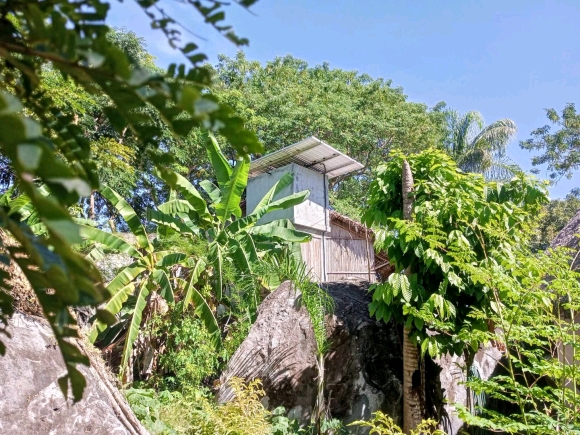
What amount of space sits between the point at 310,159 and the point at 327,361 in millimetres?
6319

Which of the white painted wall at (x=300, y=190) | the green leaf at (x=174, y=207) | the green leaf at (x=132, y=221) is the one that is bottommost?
the green leaf at (x=132, y=221)

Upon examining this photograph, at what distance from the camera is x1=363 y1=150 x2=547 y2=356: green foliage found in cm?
505

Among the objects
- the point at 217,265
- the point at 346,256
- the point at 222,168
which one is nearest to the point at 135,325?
the point at 217,265

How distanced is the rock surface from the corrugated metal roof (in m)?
7.49

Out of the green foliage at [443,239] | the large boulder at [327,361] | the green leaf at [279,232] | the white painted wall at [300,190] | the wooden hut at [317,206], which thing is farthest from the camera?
the white painted wall at [300,190]

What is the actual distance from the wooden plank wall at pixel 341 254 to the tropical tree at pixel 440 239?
629cm

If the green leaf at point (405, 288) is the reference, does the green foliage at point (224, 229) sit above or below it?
above

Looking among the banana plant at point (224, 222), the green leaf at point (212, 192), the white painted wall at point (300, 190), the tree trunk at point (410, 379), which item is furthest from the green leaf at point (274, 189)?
the tree trunk at point (410, 379)

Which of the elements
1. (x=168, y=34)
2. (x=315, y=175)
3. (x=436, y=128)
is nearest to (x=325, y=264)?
(x=315, y=175)

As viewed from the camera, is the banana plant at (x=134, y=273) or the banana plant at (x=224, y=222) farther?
the banana plant at (x=224, y=222)

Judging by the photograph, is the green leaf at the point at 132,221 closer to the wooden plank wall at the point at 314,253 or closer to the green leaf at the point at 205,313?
the green leaf at the point at 205,313

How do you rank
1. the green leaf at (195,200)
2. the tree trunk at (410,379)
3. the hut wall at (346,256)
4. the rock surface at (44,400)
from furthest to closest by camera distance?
the hut wall at (346,256), the green leaf at (195,200), the tree trunk at (410,379), the rock surface at (44,400)

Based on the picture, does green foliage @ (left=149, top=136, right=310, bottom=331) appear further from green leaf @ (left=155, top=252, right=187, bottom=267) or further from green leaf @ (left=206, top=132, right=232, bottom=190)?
green leaf @ (left=155, top=252, right=187, bottom=267)

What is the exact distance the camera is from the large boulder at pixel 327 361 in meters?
6.00
